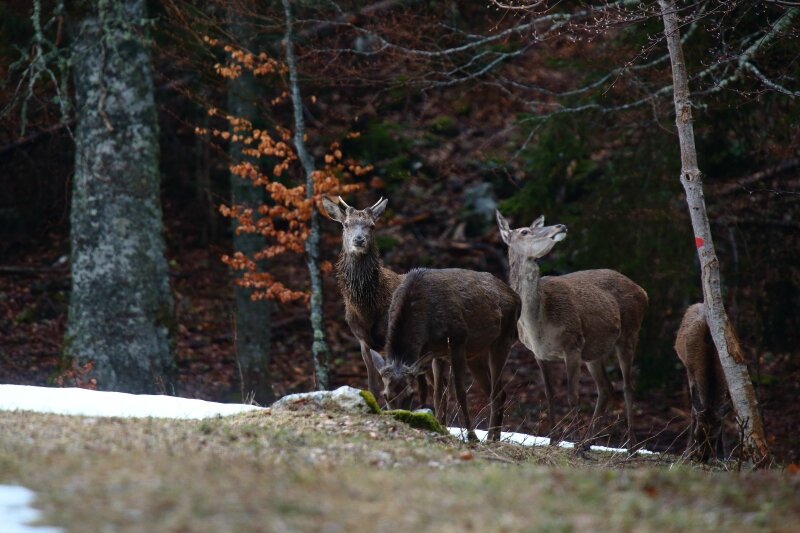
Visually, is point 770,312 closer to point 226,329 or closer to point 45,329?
point 226,329

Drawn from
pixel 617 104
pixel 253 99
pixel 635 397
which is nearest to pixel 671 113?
pixel 617 104

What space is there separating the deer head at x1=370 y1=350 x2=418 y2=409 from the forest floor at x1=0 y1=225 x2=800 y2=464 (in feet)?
20.2

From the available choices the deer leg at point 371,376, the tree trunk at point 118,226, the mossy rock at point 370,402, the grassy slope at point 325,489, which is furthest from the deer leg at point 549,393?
the tree trunk at point 118,226

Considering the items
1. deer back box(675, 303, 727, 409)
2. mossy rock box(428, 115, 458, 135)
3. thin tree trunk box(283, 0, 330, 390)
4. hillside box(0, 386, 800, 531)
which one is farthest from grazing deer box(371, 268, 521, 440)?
mossy rock box(428, 115, 458, 135)

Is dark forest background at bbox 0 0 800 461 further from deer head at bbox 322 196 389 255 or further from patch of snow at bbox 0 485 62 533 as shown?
patch of snow at bbox 0 485 62 533

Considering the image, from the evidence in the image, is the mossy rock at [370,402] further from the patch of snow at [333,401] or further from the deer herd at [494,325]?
the deer herd at [494,325]

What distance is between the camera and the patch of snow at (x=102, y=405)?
938 cm

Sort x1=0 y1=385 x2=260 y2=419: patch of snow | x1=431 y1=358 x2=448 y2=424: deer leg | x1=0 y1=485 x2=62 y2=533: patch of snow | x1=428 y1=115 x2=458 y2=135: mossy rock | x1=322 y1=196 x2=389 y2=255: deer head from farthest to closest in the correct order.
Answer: x1=428 y1=115 x2=458 y2=135: mossy rock
x1=322 y1=196 x2=389 y2=255: deer head
x1=431 y1=358 x2=448 y2=424: deer leg
x1=0 y1=385 x2=260 y2=419: patch of snow
x1=0 y1=485 x2=62 y2=533: patch of snow

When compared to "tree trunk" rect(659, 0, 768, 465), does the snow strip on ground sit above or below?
below

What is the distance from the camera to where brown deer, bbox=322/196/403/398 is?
1265 cm

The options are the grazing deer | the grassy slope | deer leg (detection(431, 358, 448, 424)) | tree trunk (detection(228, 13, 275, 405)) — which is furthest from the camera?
tree trunk (detection(228, 13, 275, 405))

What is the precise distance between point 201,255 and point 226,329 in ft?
8.33

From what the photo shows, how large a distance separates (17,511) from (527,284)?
8.09 meters

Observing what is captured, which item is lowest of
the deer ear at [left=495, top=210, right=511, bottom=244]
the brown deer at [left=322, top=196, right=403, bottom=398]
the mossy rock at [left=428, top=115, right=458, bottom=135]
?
the brown deer at [left=322, top=196, right=403, bottom=398]
